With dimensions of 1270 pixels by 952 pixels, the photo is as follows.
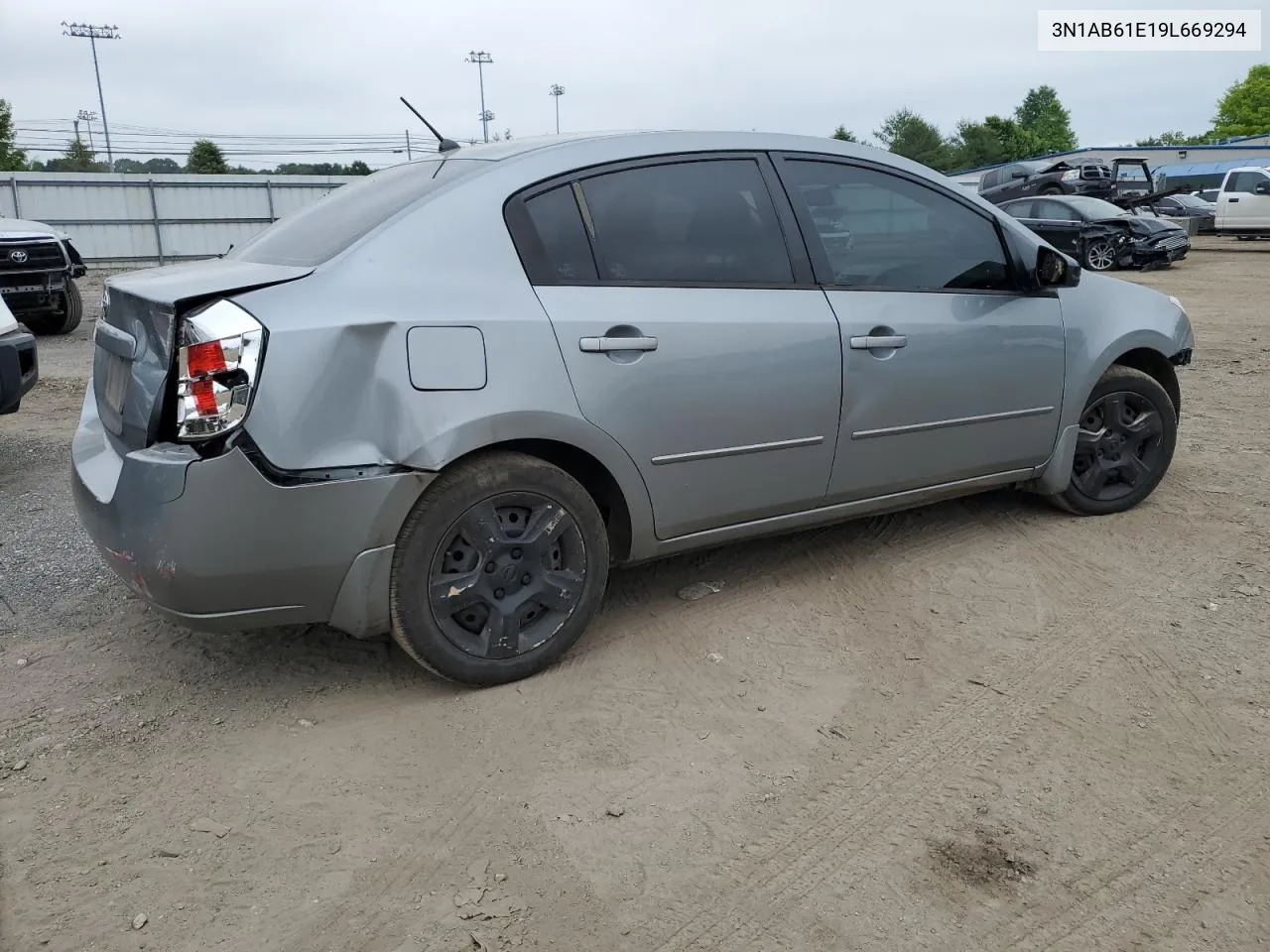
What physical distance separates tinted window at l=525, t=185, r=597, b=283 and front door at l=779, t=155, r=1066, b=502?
92cm

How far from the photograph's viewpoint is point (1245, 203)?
24.5 m

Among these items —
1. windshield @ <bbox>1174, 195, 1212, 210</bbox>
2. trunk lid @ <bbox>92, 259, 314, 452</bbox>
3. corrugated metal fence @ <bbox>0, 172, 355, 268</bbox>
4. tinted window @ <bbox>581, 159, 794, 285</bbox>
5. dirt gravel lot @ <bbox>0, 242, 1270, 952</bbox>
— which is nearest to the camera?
dirt gravel lot @ <bbox>0, 242, 1270, 952</bbox>

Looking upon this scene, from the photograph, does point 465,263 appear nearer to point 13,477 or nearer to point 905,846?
point 905,846

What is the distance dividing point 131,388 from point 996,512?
371cm

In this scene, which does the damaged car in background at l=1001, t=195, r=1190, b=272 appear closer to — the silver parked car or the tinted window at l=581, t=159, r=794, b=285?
the silver parked car

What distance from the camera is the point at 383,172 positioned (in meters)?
3.87

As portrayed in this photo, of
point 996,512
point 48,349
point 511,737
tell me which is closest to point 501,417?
point 511,737

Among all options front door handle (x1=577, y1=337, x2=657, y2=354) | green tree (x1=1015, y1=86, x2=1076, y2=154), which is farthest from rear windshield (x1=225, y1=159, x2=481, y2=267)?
green tree (x1=1015, y1=86, x2=1076, y2=154)

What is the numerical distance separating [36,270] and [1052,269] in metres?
10.4

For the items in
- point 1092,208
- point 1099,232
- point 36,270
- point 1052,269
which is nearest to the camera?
point 1052,269

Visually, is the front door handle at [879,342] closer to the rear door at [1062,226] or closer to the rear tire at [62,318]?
the rear tire at [62,318]

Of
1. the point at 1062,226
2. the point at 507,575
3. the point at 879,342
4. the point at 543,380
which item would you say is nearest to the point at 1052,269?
the point at 879,342

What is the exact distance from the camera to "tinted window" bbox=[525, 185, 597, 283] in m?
3.29

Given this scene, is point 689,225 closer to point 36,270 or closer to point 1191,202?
point 36,270
